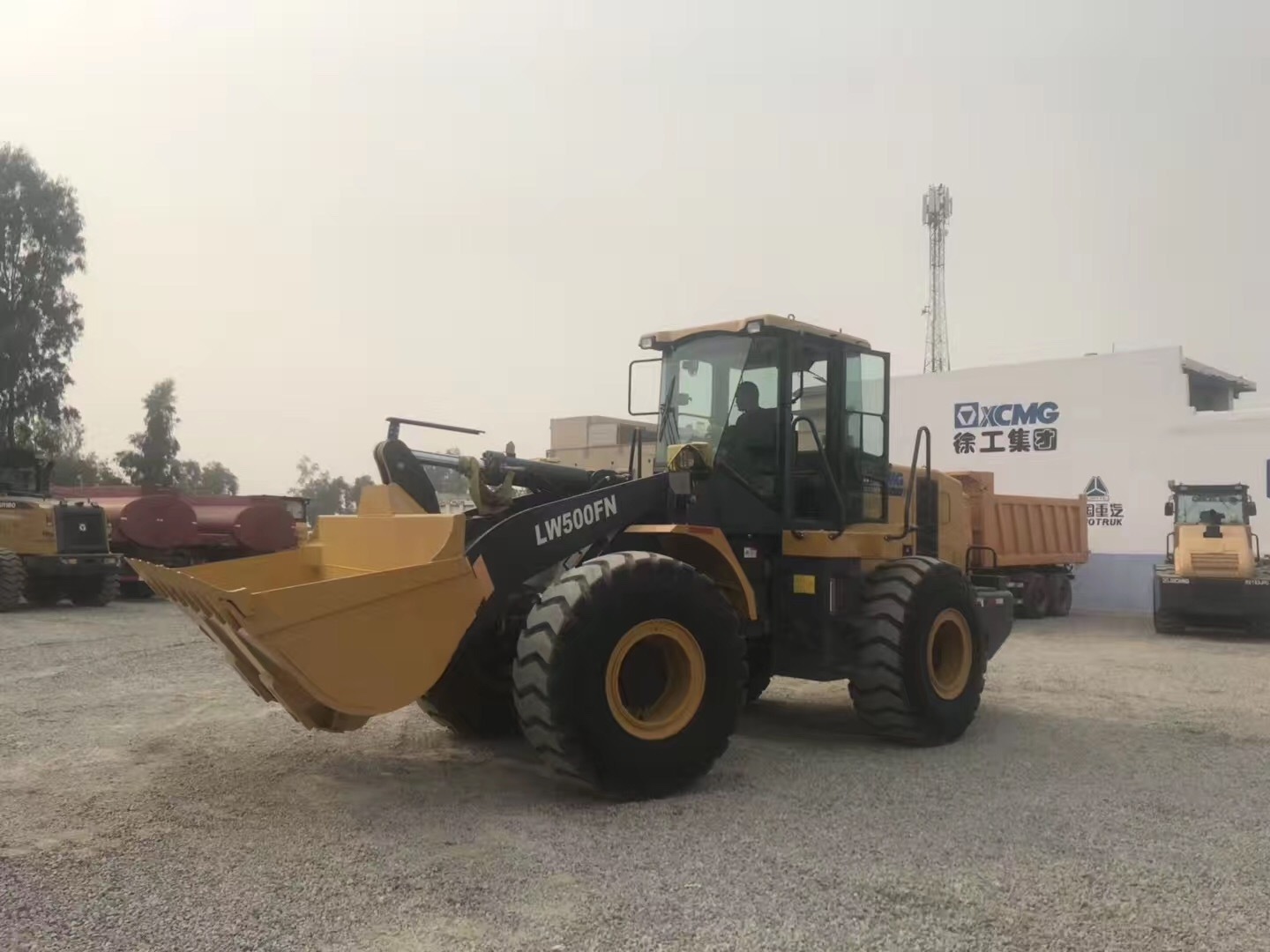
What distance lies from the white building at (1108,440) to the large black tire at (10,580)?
60.5ft

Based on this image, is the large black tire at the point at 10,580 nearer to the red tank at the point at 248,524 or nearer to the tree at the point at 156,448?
the red tank at the point at 248,524

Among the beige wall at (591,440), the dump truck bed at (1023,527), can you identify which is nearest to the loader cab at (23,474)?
the beige wall at (591,440)

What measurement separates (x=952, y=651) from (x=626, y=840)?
3.75 metres

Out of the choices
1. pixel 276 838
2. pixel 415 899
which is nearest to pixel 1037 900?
pixel 415 899

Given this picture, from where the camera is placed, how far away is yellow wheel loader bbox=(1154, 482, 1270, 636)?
53.0ft

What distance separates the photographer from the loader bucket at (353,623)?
4859 millimetres

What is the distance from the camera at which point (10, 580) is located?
1736 centimetres

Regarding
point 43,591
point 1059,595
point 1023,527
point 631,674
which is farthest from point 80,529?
point 1059,595

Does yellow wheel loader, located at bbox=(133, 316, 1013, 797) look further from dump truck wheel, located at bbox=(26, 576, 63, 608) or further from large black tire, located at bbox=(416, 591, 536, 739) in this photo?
dump truck wheel, located at bbox=(26, 576, 63, 608)

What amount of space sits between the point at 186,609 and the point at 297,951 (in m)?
2.70

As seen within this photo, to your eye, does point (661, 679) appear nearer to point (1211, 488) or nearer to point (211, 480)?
point (1211, 488)

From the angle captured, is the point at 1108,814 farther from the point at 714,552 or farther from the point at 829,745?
the point at 714,552

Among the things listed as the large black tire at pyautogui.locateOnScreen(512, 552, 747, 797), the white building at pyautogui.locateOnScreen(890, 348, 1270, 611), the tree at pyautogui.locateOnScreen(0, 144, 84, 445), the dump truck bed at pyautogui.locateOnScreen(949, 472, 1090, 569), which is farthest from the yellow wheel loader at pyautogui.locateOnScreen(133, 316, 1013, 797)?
the tree at pyautogui.locateOnScreen(0, 144, 84, 445)

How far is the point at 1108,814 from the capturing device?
18.1 ft
